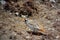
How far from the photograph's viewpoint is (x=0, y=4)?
525 cm

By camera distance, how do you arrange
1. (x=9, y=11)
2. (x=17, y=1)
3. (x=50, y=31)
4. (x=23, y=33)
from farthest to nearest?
(x=17, y=1) < (x=9, y=11) < (x=50, y=31) < (x=23, y=33)

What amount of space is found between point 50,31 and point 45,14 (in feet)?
3.35

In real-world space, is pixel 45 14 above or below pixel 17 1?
below

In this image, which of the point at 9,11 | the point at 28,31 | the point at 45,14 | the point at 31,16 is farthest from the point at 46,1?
the point at 28,31

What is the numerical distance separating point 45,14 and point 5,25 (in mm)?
1635

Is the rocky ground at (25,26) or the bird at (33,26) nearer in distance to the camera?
the rocky ground at (25,26)

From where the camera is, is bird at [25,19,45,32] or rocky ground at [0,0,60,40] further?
bird at [25,19,45,32]

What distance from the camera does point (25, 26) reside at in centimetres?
475

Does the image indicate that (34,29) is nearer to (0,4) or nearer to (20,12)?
(20,12)

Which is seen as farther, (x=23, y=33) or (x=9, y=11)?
(x=9, y=11)

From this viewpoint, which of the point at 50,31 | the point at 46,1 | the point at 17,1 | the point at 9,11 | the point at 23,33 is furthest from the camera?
the point at 46,1

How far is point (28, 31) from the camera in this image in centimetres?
459

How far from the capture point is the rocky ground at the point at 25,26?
4293mm

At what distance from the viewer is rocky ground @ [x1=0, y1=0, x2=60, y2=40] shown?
429cm
